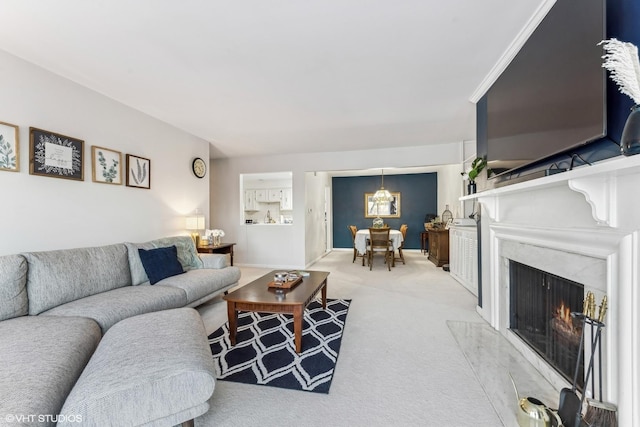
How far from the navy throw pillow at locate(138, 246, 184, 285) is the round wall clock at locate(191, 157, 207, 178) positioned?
1667mm

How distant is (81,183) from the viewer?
2703 mm

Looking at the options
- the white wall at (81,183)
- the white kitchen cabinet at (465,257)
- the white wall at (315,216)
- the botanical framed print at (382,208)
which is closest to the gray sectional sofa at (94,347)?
the white wall at (81,183)

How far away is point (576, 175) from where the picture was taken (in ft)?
3.93

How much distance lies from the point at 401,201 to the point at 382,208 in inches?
23.6

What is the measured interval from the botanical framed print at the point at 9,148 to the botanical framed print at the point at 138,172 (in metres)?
0.99

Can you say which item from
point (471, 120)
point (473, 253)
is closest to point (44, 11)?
point (471, 120)

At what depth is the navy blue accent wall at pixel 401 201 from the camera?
25.3 ft

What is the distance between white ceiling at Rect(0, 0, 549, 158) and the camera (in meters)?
1.66

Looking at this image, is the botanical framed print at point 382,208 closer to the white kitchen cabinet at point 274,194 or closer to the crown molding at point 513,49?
the white kitchen cabinet at point 274,194

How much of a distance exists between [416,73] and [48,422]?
10.5 feet

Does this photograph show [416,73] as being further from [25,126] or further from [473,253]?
[25,126]

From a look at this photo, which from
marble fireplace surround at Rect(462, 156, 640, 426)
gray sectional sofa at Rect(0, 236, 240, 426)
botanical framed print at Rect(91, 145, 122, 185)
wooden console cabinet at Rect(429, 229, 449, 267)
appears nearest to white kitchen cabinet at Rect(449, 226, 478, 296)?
wooden console cabinet at Rect(429, 229, 449, 267)

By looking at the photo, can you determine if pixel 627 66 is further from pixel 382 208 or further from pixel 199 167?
pixel 382 208

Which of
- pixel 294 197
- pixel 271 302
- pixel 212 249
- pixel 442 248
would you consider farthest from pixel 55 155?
pixel 442 248
